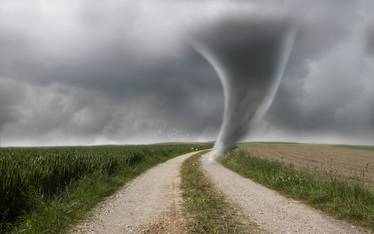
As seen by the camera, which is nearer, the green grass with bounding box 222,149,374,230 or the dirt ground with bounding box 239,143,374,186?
the green grass with bounding box 222,149,374,230

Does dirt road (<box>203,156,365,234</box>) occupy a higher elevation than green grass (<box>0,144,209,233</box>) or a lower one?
lower

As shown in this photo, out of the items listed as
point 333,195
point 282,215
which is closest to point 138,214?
point 282,215

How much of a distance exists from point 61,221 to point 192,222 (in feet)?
11.4

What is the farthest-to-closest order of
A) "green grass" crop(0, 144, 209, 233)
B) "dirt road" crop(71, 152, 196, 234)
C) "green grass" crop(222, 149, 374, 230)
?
"green grass" crop(222, 149, 374, 230) < "green grass" crop(0, 144, 209, 233) < "dirt road" crop(71, 152, 196, 234)

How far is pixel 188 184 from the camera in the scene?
18891mm

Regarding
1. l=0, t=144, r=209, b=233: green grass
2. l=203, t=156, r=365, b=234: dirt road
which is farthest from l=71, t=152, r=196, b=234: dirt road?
l=203, t=156, r=365, b=234: dirt road

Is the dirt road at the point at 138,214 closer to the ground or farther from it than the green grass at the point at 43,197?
closer to the ground

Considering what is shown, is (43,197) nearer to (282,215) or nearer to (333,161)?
(282,215)

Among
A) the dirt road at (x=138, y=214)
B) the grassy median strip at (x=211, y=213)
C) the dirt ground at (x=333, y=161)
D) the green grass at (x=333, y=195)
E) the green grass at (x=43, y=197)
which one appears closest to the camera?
the grassy median strip at (x=211, y=213)

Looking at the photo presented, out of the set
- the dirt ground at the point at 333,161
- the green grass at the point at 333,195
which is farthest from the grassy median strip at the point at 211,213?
the dirt ground at the point at 333,161

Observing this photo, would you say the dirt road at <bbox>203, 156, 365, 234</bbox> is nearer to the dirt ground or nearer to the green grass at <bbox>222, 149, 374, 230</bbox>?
the green grass at <bbox>222, 149, 374, 230</bbox>

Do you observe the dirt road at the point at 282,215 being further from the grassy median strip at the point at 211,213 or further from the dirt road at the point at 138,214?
the dirt road at the point at 138,214

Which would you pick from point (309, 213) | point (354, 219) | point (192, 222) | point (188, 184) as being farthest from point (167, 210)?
point (188, 184)

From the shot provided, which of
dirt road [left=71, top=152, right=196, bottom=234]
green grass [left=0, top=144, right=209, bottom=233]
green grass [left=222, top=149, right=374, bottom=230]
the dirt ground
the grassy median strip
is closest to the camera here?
the grassy median strip
